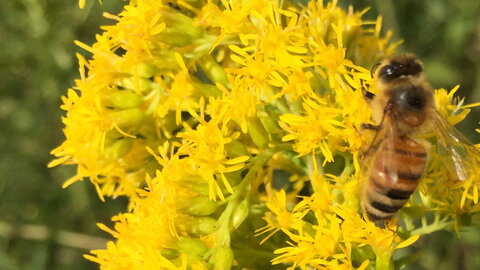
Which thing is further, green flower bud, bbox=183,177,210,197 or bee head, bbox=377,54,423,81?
green flower bud, bbox=183,177,210,197

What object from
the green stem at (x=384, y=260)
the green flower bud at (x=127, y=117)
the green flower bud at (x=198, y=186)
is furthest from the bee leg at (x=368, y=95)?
the green flower bud at (x=127, y=117)

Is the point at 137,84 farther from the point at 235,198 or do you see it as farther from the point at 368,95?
the point at 368,95

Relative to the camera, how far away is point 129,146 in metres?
2.99

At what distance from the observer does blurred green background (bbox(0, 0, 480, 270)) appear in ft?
14.9

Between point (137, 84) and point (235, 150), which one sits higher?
point (137, 84)

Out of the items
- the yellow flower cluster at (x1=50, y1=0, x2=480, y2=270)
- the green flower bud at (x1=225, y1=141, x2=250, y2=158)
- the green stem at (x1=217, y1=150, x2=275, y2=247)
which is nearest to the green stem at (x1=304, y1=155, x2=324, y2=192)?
the yellow flower cluster at (x1=50, y1=0, x2=480, y2=270)

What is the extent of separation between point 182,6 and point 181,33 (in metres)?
0.14

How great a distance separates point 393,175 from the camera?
2.35 m

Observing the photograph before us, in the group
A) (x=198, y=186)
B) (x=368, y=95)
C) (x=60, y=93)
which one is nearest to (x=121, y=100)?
(x=198, y=186)

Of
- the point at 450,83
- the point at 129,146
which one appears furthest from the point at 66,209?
the point at 450,83

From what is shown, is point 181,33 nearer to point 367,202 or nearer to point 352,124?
point 352,124

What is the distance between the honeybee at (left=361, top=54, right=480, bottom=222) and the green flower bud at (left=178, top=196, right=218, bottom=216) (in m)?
0.61

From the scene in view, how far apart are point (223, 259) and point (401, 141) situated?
756 millimetres

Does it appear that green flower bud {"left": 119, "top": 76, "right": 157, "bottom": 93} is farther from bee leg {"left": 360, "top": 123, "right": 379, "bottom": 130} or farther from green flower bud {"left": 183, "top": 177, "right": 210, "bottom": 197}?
bee leg {"left": 360, "top": 123, "right": 379, "bottom": 130}
